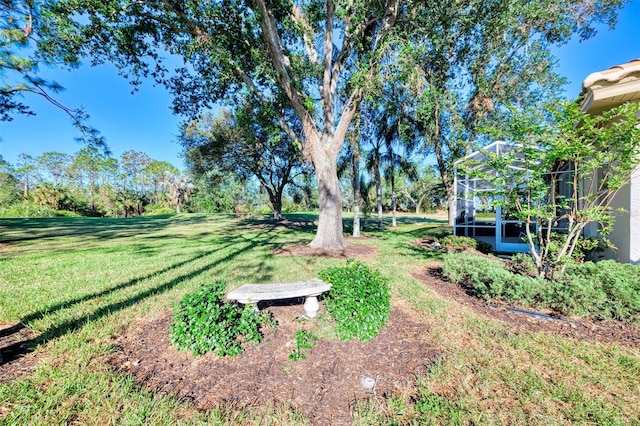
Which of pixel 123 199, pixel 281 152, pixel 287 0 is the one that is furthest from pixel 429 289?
pixel 123 199

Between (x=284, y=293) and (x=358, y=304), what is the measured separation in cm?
94

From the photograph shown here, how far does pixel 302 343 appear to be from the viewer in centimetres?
260

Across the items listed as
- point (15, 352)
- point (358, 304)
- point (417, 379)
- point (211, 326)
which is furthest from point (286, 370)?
point (15, 352)

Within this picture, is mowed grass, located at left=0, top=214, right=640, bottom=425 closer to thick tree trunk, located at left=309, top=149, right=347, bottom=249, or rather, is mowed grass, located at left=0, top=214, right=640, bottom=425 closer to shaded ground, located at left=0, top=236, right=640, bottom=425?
shaded ground, located at left=0, top=236, right=640, bottom=425

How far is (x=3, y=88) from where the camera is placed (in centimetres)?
579

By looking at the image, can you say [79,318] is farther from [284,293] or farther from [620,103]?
[620,103]

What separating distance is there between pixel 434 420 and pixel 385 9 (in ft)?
30.1

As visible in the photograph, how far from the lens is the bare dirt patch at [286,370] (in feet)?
6.46

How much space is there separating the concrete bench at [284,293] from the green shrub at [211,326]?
0.13m

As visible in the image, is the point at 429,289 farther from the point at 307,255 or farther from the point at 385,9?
the point at 385,9

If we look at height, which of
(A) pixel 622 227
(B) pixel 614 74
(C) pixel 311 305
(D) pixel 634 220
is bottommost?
(C) pixel 311 305

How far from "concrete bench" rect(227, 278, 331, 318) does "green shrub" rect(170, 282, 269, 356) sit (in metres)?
0.13

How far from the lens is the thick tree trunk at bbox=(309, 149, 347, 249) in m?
7.81

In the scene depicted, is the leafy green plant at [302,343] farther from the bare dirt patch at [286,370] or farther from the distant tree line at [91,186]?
the distant tree line at [91,186]
